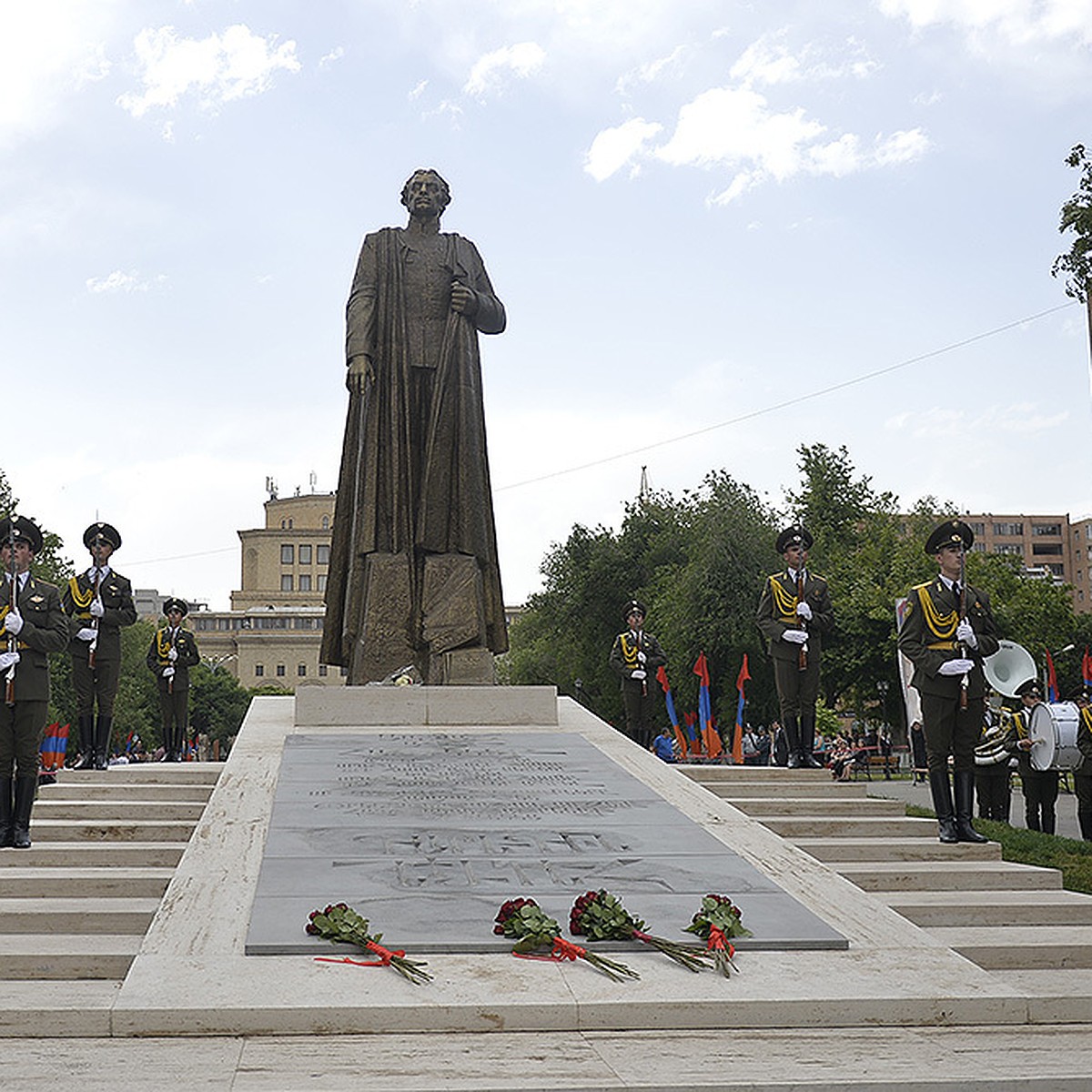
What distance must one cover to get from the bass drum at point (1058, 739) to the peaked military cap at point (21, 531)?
9304 millimetres

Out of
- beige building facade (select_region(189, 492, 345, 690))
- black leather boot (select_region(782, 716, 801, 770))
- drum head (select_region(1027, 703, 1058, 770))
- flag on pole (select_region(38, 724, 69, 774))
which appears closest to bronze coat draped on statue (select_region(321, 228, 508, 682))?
black leather boot (select_region(782, 716, 801, 770))

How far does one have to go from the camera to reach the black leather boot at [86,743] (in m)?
12.0

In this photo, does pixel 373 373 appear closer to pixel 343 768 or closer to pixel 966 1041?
pixel 343 768

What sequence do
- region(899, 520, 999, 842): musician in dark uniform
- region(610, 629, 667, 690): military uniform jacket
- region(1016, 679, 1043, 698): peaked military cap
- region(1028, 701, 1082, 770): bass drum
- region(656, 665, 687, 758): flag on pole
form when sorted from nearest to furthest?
region(899, 520, 999, 842): musician in dark uniform, region(1028, 701, 1082, 770): bass drum, region(610, 629, 667, 690): military uniform jacket, region(1016, 679, 1043, 698): peaked military cap, region(656, 665, 687, 758): flag on pole

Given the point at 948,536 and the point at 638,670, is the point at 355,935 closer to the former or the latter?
the point at 948,536

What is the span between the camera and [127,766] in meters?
11.7

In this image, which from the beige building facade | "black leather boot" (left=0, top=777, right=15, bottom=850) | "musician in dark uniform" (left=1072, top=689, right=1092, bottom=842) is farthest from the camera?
the beige building facade

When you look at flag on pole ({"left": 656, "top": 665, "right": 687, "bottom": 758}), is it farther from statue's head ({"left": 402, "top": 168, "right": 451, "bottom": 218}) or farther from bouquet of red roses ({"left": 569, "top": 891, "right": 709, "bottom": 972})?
bouquet of red roses ({"left": 569, "top": 891, "right": 709, "bottom": 972})

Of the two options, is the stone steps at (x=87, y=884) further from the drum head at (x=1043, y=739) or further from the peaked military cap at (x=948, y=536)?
the drum head at (x=1043, y=739)

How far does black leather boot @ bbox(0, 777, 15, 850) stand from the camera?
8617 millimetres

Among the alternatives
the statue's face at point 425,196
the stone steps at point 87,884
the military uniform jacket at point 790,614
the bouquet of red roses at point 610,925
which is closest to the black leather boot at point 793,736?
the military uniform jacket at point 790,614

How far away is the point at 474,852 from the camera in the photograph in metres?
7.56

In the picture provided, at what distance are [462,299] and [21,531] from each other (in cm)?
554

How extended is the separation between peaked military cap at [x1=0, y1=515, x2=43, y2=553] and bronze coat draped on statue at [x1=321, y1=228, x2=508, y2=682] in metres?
4.28
